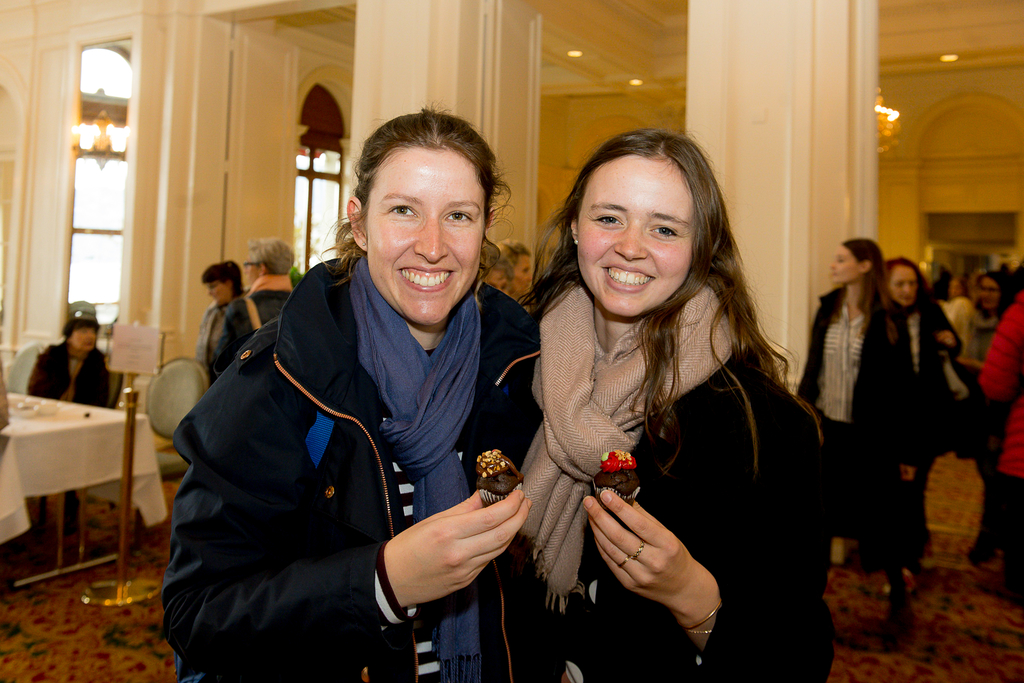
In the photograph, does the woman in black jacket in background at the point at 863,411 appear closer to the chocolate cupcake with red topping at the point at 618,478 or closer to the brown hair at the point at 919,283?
the brown hair at the point at 919,283

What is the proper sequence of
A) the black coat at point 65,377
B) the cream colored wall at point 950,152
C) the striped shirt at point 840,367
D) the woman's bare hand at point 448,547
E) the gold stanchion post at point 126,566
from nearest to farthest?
the woman's bare hand at point 448,547 → the gold stanchion post at point 126,566 → the striped shirt at point 840,367 → the black coat at point 65,377 → the cream colored wall at point 950,152

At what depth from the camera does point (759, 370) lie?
142cm

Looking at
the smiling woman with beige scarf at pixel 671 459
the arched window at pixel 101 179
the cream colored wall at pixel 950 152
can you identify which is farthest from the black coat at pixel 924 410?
the cream colored wall at pixel 950 152

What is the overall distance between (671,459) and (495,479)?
36 cm

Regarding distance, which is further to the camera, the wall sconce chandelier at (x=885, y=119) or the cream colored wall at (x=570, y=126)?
the cream colored wall at (x=570, y=126)

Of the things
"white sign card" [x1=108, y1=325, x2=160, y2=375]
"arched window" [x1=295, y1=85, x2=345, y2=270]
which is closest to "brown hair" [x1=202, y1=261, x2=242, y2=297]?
"white sign card" [x1=108, y1=325, x2=160, y2=375]

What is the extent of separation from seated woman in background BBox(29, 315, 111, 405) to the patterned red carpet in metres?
0.90

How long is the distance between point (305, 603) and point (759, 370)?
37.1 inches

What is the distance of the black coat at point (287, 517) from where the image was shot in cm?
106

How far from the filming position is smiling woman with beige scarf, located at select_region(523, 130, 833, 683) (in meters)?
1.23

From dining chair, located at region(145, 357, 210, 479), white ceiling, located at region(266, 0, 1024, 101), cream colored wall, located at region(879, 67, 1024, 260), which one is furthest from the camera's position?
cream colored wall, located at region(879, 67, 1024, 260)

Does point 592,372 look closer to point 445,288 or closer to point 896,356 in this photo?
point 445,288

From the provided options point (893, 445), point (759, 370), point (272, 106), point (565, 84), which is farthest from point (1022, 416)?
point (565, 84)

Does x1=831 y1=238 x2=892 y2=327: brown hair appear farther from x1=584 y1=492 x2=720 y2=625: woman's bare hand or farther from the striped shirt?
x1=584 y1=492 x2=720 y2=625: woman's bare hand
